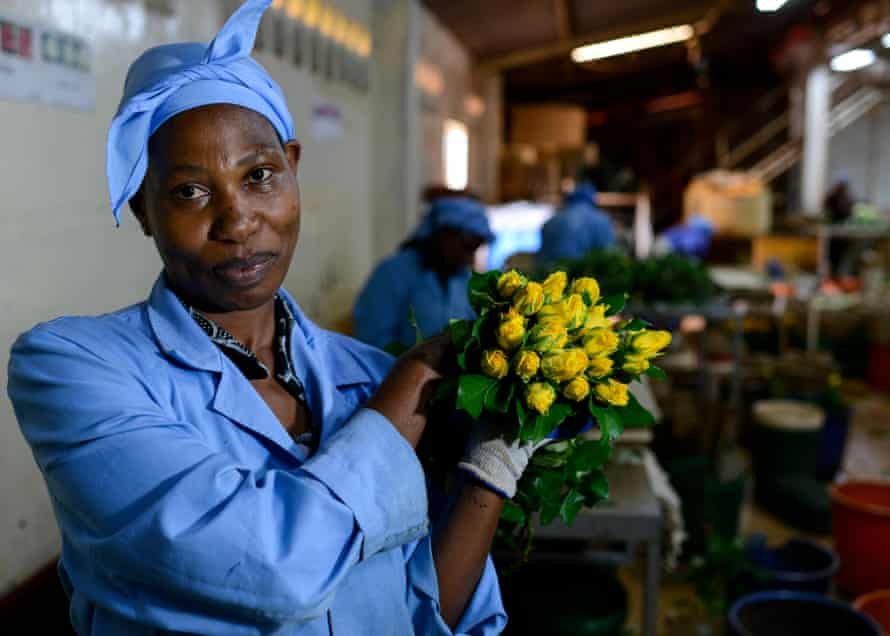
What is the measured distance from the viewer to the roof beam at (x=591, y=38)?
8.75 metres

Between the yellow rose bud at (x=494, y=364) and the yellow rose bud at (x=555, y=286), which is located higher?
the yellow rose bud at (x=555, y=286)

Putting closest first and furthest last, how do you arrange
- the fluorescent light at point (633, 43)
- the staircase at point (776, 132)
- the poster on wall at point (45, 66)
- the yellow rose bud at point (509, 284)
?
the yellow rose bud at point (509, 284), the poster on wall at point (45, 66), the fluorescent light at point (633, 43), the staircase at point (776, 132)

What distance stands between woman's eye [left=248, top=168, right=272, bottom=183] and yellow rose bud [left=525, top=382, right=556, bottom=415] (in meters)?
0.44

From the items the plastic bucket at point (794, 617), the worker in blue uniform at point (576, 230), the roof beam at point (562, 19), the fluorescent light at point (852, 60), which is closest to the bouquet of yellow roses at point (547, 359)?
the plastic bucket at point (794, 617)

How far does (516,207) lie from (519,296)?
6386 millimetres

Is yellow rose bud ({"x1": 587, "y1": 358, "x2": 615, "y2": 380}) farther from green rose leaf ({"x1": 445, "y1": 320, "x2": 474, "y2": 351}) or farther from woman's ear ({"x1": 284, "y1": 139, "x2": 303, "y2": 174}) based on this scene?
woman's ear ({"x1": 284, "y1": 139, "x2": 303, "y2": 174})

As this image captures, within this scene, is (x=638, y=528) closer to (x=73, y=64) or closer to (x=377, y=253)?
(x=73, y=64)

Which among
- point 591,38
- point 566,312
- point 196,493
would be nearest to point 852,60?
point 591,38

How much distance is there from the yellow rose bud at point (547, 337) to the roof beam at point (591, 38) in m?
7.97

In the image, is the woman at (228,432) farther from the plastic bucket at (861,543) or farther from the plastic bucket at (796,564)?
the plastic bucket at (861,543)

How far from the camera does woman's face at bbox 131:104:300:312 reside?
998mm

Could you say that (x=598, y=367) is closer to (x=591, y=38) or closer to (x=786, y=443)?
(x=786, y=443)

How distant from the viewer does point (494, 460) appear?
1.08 metres

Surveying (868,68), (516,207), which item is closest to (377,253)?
(516,207)
